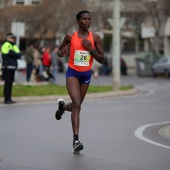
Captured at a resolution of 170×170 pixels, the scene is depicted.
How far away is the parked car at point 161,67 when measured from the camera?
45.0 meters

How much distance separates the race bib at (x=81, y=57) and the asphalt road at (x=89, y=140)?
3.98ft

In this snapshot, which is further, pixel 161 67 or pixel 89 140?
pixel 161 67

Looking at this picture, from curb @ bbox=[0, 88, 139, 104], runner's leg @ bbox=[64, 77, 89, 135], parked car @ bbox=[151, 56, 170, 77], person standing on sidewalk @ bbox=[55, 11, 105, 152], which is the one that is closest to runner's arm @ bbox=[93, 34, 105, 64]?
person standing on sidewalk @ bbox=[55, 11, 105, 152]

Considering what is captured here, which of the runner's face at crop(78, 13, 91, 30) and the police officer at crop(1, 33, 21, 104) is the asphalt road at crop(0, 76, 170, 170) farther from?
the runner's face at crop(78, 13, 91, 30)

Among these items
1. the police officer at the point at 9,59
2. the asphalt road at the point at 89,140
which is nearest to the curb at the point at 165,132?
the asphalt road at the point at 89,140

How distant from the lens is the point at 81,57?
9961mm

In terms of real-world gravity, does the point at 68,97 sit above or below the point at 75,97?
below

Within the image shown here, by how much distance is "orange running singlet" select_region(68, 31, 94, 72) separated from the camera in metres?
9.96

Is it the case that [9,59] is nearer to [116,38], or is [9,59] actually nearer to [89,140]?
[116,38]

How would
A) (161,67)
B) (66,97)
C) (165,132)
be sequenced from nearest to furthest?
(165,132)
(66,97)
(161,67)

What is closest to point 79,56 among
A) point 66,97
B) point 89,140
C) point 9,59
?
point 89,140

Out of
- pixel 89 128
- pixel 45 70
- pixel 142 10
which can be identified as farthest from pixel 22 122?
pixel 142 10

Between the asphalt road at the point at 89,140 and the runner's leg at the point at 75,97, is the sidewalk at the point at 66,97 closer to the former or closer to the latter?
the asphalt road at the point at 89,140

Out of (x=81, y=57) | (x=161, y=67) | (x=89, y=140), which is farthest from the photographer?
(x=161, y=67)
